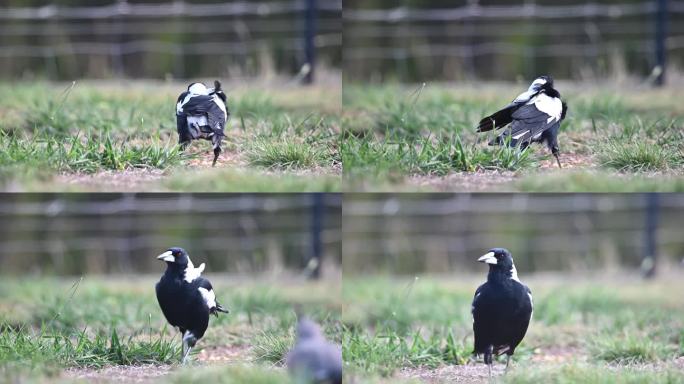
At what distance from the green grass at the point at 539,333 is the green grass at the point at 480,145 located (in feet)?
2.31

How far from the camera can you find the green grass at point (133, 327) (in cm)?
369

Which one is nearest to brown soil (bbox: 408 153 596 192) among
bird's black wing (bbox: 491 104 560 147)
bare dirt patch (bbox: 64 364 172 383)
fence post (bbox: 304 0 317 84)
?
bird's black wing (bbox: 491 104 560 147)

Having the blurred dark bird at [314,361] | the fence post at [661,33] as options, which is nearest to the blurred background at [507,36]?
the fence post at [661,33]

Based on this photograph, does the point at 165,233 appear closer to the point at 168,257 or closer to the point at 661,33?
the point at 168,257

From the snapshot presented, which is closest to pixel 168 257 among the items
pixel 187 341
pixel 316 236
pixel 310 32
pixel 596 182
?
pixel 187 341

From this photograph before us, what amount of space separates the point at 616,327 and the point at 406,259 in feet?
7.17

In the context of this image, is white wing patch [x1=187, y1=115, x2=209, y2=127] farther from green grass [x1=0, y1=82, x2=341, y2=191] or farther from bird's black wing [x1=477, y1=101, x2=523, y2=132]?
bird's black wing [x1=477, y1=101, x2=523, y2=132]

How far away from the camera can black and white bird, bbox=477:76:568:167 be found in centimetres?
361

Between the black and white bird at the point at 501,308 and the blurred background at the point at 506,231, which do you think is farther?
the blurred background at the point at 506,231

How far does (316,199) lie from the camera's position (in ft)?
18.8

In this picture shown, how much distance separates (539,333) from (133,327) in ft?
6.32

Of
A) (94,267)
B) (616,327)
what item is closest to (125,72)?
(94,267)

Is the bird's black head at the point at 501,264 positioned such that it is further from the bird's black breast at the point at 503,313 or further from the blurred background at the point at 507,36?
the blurred background at the point at 507,36

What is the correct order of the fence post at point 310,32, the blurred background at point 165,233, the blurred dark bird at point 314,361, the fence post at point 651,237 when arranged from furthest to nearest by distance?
the fence post at point 651,237, the fence post at point 310,32, the blurred background at point 165,233, the blurred dark bird at point 314,361
